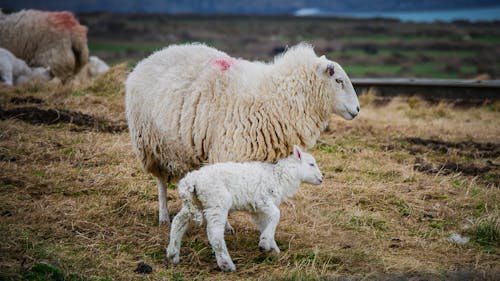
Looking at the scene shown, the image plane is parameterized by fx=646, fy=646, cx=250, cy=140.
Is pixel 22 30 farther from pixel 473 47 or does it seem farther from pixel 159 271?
pixel 473 47

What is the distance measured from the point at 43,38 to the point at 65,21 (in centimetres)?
66

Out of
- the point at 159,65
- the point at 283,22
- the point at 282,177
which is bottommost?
the point at 283,22

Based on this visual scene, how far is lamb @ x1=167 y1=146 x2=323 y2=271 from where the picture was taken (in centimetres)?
533

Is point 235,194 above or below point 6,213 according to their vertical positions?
above

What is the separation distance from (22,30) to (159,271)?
31.8 ft

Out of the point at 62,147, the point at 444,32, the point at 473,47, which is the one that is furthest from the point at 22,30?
the point at 444,32

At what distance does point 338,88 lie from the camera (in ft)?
22.2

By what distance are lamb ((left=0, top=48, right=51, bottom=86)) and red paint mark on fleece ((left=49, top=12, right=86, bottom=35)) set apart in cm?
102

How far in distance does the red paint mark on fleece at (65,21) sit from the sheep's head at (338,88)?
8.70 metres

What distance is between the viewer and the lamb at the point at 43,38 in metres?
13.5

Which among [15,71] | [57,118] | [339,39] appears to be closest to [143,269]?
[57,118]

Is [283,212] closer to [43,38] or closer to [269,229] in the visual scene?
[269,229]

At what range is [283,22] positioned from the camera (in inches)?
2992

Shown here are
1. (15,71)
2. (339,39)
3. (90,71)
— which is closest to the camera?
(15,71)
